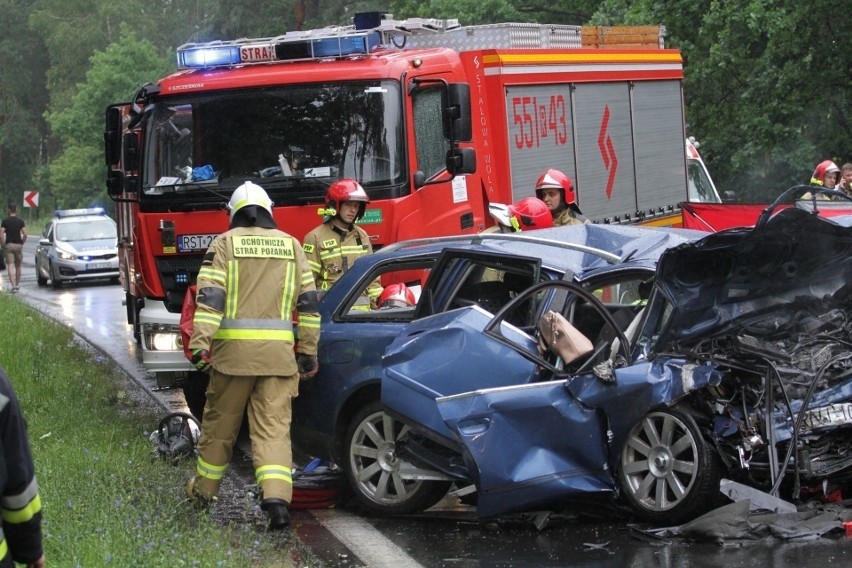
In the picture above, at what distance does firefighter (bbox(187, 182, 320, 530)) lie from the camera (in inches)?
285

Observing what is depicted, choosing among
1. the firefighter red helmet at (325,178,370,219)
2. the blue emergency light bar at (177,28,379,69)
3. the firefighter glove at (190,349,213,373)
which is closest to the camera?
the firefighter glove at (190,349,213,373)

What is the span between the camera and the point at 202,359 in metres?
7.22

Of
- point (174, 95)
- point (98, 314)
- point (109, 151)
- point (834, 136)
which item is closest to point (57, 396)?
point (109, 151)

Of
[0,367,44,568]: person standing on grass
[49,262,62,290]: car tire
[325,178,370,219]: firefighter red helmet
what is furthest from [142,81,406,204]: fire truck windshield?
[49,262,62,290]: car tire

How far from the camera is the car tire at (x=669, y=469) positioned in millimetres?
6441

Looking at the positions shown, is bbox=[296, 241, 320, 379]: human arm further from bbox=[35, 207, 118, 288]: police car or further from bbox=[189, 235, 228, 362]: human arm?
bbox=[35, 207, 118, 288]: police car

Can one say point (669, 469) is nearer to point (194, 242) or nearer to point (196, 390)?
point (194, 242)

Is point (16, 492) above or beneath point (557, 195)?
above

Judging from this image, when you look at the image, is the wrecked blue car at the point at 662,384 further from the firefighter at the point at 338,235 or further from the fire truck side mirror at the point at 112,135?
the fire truck side mirror at the point at 112,135

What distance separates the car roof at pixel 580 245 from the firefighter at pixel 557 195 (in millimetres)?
2427

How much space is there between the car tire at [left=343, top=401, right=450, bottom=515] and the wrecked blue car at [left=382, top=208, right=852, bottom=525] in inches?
10.1

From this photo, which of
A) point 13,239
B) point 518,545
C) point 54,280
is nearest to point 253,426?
point 518,545

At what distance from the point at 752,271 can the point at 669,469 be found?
1.21 m

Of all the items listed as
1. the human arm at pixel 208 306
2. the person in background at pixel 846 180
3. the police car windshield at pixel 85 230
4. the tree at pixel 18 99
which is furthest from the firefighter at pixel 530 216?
the tree at pixel 18 99
